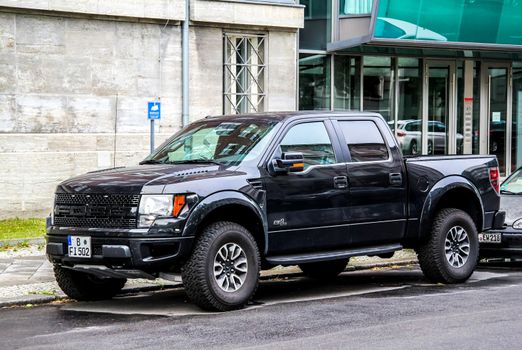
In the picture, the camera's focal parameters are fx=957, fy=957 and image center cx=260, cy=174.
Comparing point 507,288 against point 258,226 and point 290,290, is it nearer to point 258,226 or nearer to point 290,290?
point 290,290

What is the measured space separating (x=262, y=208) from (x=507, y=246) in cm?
465

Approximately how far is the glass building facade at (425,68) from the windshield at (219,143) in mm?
11976

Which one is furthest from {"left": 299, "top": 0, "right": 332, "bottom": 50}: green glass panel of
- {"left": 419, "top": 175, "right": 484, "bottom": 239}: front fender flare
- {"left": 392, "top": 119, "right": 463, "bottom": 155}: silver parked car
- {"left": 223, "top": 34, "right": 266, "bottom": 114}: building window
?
{"left": 419, "top": 175, "right": 484, "bottom": 239}: front fender flare

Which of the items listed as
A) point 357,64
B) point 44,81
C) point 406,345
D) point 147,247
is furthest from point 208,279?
point 357,64

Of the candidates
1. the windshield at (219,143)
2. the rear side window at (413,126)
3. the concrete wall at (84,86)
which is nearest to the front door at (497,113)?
the rear side window at (413,126)

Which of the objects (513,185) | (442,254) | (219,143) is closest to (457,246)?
(442,254)

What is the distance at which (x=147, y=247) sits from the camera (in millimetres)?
8766

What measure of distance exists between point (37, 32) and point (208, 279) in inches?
440

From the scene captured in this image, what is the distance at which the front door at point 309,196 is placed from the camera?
31.7 feet

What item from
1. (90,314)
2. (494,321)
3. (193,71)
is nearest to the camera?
(494,321)

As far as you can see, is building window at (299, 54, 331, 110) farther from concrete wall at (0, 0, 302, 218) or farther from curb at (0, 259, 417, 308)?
curb at (0, 259, 417, 308)

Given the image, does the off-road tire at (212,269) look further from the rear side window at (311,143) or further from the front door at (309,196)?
the rear side window at (311,143)

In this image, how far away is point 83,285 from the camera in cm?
1000

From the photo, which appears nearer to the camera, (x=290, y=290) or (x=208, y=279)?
(x=208, y=279)
